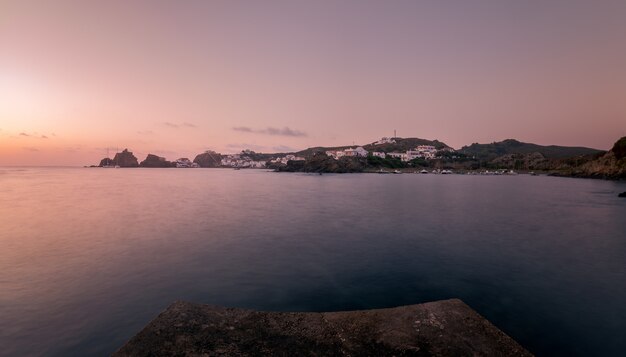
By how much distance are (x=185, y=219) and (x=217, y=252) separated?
45.9 ft

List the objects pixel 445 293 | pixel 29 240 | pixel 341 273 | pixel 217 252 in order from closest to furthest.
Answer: pixel 445 293, pixel 341 273, pixel 217 252, pixel 29 240

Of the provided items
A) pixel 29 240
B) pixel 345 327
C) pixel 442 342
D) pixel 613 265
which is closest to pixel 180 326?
pixel 345 327

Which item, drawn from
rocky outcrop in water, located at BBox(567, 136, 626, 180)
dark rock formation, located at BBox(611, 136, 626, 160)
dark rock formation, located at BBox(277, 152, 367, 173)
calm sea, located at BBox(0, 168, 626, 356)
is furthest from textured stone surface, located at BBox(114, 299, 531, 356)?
dark rock formation, located at BBox(277, 152, 367, 173)

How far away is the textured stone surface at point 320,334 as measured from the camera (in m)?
5.32

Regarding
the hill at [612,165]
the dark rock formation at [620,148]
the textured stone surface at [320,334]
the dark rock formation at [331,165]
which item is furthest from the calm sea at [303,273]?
the dark rock formation at [331,165]

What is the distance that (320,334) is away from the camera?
19.5 feet

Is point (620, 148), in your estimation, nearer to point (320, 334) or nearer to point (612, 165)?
point (612, 165)

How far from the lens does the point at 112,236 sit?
23156mm

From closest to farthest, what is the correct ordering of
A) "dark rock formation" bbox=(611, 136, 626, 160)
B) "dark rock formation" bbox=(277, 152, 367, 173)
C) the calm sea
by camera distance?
the calm sea < "dark rock formation" bbox=(611, 136, 626, 160) < "dark rock formation" bbox=(277, 152, 367, 173)

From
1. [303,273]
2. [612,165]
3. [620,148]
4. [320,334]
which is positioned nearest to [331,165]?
[612,165]

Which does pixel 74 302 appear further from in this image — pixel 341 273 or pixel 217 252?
pixel 341 273

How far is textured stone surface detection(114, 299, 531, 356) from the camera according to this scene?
5.32 m

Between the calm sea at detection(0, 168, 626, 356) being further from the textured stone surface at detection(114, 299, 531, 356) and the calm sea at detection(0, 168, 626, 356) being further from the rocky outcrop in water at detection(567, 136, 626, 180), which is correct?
the rocky outcrop in water at detection(567, 136, 626, 180)

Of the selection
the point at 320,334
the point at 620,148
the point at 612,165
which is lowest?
the point at 320,334
